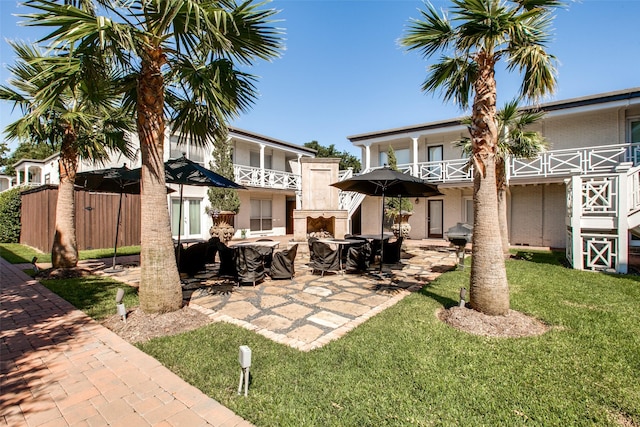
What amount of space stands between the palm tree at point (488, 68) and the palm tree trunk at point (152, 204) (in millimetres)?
4380

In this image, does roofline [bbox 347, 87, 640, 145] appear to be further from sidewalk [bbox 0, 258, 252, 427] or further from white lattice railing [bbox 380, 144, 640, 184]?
sidewalk [bbox 0, 258, 252, 427]

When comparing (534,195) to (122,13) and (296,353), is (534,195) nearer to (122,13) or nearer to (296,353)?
(296,353)

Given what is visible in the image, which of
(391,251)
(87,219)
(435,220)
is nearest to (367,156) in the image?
(435,220)

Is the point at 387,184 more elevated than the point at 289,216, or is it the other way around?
the point at 387,184

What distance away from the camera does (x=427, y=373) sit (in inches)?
129

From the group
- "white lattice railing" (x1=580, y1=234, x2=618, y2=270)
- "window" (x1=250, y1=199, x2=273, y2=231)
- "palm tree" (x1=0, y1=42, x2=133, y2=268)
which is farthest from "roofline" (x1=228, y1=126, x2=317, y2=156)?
"white lattice railing" (x1=580, y1=234, x2=618, y2=270)

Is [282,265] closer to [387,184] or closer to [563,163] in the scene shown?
[387,184]

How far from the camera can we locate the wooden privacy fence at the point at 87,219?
12516 mm

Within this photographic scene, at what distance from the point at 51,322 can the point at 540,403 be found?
266 inches

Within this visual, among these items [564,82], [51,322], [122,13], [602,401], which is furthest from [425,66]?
[51,322]

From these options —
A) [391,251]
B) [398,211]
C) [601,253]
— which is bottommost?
[391,251]

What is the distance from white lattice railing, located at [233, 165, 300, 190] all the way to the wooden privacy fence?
250 inches

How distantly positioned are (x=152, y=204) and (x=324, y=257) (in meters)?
4.56

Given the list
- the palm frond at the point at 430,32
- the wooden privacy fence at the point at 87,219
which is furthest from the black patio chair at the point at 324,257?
the wooden privacy fence at the point at 87,219
